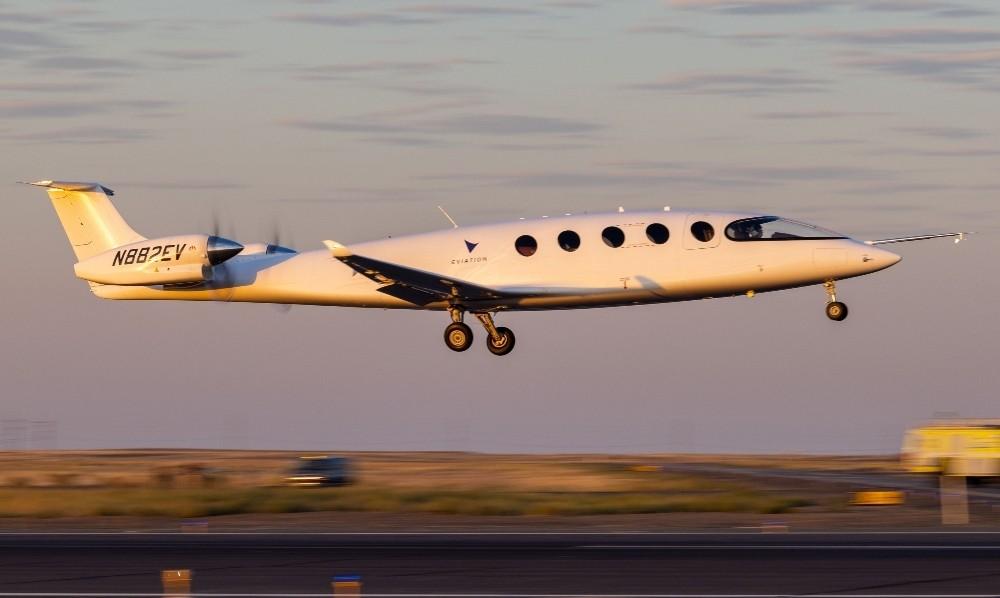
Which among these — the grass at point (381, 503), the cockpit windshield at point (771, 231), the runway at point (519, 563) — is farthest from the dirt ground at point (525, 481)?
the cockpit windshield at point (771, 231)

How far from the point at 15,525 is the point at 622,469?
20.4 metres

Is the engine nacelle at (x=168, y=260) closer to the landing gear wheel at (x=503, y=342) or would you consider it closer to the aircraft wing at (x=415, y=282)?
the aircraft wing at (x=415, y=282)

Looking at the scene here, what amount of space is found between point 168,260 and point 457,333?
23.4 feet

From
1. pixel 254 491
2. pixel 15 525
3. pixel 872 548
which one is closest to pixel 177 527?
pixel 15 525

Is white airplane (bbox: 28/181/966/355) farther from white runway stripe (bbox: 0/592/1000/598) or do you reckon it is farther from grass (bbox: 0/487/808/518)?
white runway stripe (bbox: 0/592/1000/598)

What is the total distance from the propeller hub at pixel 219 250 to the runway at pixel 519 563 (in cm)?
1235

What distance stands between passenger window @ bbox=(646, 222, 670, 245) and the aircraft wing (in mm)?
3601

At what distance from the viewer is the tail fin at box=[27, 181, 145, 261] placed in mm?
40562

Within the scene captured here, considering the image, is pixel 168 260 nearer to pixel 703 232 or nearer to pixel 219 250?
pixel 219 250

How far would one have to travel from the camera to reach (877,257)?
1302 inches

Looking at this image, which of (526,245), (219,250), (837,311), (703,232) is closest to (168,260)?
(219,250)

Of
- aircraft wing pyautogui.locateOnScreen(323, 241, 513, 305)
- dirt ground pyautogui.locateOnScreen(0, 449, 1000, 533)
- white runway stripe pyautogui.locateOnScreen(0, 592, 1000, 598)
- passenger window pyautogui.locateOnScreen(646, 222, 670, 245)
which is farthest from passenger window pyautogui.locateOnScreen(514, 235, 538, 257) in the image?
white runway stripe pyautogui.locateOnScreen(0, 592, 1000, 598)

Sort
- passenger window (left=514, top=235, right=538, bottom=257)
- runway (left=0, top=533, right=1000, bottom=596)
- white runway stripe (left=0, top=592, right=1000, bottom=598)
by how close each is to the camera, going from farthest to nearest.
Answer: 1. passenger window (left=514, top=235, right=538, bottom=257)
2. runway (left=0, top=533, right=1000, bottom=596)
3. white runway stripe (left=0, top=592, right=1000, bottom=598)

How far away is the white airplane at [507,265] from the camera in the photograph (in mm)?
33438
